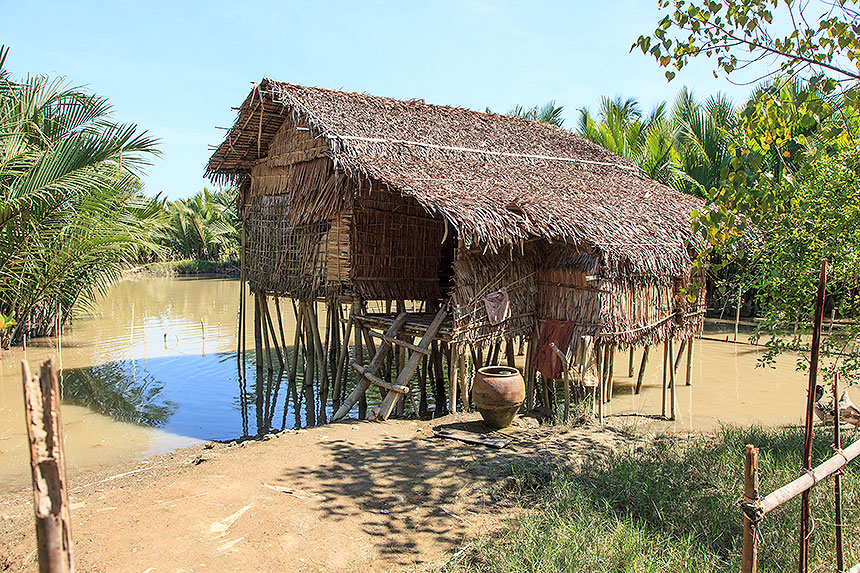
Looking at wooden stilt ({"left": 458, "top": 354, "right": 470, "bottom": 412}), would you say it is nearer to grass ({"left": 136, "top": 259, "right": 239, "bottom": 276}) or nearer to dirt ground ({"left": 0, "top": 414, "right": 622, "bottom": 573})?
dirt ground ({"left": 0, "top": 414, "right": 622, "bottom": 573})

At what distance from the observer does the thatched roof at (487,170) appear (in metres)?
8.59

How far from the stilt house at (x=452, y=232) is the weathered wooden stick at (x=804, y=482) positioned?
4.82 metres

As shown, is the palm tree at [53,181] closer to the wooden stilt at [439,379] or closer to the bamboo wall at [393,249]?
the bamboo wall at [393,249]

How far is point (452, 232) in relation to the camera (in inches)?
456

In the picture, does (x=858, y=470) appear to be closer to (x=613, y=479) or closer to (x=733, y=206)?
(x=613, y=479)

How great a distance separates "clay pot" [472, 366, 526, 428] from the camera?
24.8 ft

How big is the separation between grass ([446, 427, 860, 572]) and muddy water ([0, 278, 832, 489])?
3.40 metres

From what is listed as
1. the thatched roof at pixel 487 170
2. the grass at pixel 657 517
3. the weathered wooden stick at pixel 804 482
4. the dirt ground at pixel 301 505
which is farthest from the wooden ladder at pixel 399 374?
the weathered wooden stick at pixel 804 482

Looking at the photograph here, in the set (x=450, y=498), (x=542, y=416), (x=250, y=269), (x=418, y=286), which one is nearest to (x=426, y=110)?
(x=418, y=286)

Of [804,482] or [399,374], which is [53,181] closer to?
[399,374]

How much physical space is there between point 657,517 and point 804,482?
1.72 meters

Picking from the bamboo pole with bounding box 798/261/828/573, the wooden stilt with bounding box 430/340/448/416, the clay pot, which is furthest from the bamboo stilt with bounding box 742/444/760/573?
the wooden stilt with bounding box 430/340/448/416

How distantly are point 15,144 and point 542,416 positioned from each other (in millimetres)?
7694

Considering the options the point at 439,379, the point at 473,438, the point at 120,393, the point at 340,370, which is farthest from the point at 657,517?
the point at 120,393
